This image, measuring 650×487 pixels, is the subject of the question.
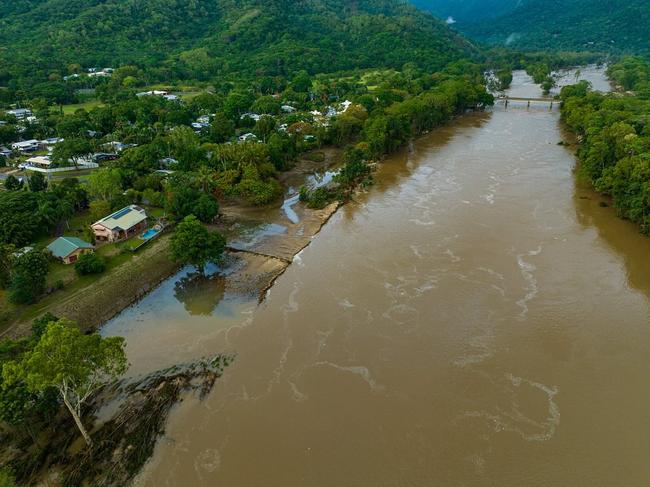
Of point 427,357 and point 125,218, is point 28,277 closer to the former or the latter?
point 125,218

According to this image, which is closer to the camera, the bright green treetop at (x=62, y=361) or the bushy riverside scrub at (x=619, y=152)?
the bright green treetop at (x=62, y=361)

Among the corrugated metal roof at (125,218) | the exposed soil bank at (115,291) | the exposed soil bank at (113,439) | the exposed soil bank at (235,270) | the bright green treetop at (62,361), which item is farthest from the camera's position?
the corrugated metal roof at (125,218)

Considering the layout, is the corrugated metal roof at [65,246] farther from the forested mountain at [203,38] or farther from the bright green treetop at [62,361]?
the forested mountain at [203,38]

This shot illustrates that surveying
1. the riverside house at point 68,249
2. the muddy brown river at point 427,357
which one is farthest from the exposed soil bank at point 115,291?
the riverside house at point 68,249

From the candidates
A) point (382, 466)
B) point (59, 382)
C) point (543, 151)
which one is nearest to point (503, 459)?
point (382, 466)

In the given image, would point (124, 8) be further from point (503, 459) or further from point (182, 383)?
point (503, 459)

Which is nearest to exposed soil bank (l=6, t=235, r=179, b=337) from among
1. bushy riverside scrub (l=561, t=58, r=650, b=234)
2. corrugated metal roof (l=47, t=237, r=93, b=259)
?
corrugated metal roof (l=47, t=237, r=93, b=259)

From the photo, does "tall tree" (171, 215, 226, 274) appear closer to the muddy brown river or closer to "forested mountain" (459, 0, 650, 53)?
the muddy brown river
